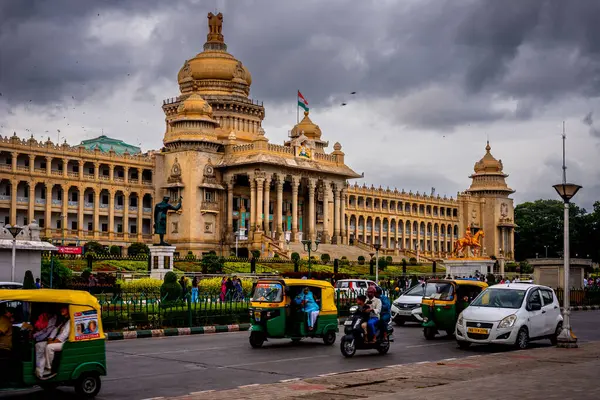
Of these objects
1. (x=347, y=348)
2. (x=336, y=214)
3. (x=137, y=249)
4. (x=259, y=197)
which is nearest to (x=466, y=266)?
(x=259, y=197)

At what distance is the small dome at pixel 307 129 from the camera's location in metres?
90.4

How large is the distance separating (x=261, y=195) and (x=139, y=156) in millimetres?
12938

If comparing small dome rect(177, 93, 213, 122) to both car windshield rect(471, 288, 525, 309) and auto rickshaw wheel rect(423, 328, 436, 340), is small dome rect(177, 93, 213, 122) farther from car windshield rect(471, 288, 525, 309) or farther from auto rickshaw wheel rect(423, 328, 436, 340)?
car windshield rect(471, 288, 525, 309)

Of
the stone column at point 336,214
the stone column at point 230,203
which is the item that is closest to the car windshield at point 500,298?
the stone column at point 230,203

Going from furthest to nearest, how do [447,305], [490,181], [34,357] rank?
[490,181]
[447,305]
[34,357]

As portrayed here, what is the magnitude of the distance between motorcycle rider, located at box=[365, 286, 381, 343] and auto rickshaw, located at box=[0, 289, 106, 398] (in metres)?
7.18

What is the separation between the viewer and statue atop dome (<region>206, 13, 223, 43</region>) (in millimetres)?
86250

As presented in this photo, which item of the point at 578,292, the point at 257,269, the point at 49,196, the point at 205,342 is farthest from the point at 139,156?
the point at 205,342

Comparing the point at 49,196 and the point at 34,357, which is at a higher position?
the point at 49,196

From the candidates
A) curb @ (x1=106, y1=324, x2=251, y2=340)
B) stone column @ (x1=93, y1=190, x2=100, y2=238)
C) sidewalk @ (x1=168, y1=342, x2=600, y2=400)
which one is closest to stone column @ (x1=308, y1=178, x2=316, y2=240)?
stone column @ (x1=93, y1=190, x2=100, y2=238)

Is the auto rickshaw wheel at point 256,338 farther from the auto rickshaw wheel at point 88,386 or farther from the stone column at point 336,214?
the stone column at point 336,214

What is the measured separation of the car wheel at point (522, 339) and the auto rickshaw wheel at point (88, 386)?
35.4 ft

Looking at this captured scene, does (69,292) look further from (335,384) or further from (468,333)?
(468,333)

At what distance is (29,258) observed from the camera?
3091 centimetres
